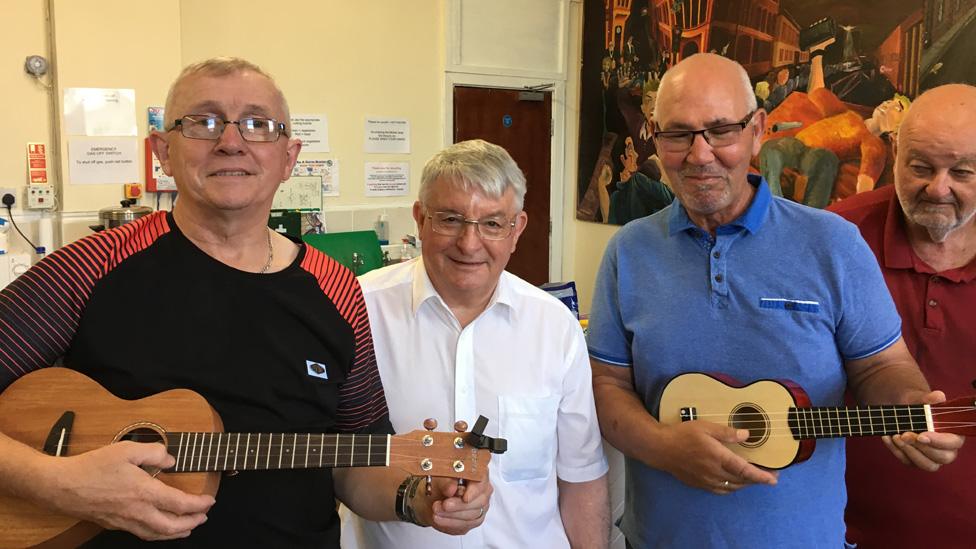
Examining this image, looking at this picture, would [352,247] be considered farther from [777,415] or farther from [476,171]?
[777,415]

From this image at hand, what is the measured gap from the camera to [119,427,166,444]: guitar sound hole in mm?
1307

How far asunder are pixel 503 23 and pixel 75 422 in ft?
16.2

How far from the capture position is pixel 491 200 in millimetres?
1565

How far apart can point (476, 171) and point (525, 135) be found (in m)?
4.42

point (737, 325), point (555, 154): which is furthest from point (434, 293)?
point (555, 154)

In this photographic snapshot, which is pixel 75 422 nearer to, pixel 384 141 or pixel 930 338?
pixel 930 338

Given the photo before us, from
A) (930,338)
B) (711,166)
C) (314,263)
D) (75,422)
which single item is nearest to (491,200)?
(314,263)

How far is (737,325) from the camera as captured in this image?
162 cm

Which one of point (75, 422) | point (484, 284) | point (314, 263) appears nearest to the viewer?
point (75, 422)

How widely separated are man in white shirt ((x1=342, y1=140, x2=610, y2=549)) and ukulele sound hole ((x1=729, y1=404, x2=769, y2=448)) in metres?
0.32

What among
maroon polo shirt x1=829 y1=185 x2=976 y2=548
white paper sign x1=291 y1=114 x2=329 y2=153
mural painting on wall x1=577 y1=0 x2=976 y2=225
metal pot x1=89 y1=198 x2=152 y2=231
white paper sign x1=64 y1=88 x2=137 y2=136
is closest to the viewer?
maroon polo shirt x1=829 y1=185 x2=976 y2=548

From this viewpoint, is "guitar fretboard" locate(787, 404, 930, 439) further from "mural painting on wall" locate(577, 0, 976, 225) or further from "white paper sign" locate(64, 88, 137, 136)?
"white paper sign" locate(64, 88, 137, 136)

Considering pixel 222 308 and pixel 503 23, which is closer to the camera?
pixel 222 308

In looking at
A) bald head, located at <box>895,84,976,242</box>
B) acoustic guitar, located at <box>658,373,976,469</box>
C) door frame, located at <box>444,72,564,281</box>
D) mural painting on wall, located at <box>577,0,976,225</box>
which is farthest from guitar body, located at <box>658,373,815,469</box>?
door frame, located at <box>444,72,564,281</box>
